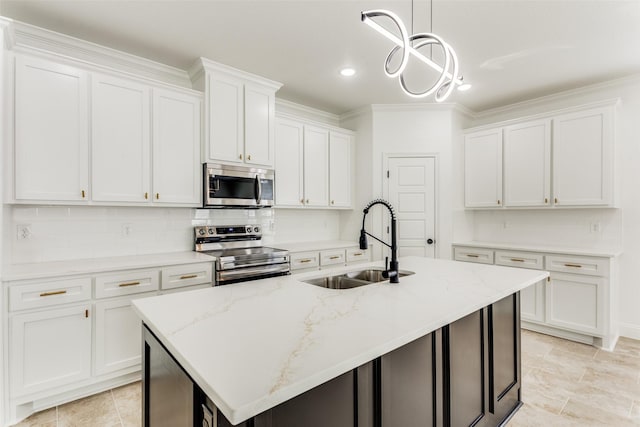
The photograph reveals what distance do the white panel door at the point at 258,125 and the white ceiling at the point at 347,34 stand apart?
244 mm

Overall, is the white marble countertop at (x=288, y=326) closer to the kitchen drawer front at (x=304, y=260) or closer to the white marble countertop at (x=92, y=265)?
the white marble countertop at (x=92, y=265)

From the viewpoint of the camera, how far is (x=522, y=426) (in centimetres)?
202

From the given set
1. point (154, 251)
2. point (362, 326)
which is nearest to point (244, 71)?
point (154, 251)

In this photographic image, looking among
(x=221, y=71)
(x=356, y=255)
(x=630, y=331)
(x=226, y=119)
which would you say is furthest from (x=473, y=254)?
(x=221, y=71)

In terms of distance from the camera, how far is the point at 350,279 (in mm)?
2074

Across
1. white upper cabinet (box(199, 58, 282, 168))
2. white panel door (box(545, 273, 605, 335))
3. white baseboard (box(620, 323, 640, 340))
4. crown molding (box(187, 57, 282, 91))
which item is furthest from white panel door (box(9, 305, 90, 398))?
white baseboard (box(620, 323, 640, 340))

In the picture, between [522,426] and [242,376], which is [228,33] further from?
[522,426]

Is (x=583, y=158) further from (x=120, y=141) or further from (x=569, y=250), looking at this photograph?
(x=120, y=141)

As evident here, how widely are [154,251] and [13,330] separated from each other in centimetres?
115

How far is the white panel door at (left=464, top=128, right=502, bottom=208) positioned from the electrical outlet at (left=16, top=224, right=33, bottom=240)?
15.0 ft

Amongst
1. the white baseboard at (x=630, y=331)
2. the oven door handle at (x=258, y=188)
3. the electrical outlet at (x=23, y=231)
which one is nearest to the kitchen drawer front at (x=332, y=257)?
the oven door handle at (x=258, y=188)

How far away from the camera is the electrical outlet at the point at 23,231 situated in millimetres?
2459

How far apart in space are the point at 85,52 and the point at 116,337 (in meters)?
2.34

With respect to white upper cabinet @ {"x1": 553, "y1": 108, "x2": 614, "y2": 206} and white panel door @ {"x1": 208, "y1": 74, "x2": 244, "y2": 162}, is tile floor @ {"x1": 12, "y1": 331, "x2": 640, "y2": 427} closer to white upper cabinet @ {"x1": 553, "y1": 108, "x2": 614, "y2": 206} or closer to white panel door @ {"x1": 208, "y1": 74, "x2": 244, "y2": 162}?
white upper cabinet @ {"x1": 553, "y1": 108, "x2": 614, "y2": 206}
